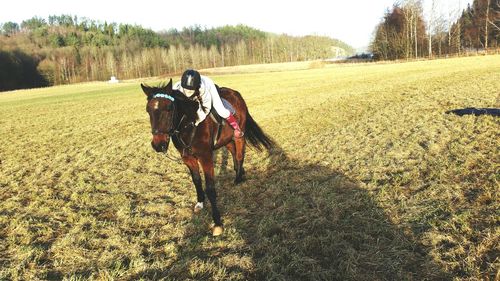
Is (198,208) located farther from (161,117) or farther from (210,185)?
(161,117)

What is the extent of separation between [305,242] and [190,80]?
323 cm

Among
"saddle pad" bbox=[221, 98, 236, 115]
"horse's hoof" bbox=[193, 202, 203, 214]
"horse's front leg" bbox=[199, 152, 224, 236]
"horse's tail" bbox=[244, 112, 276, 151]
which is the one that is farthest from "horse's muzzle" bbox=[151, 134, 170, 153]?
"horse's tail" bbox=[244, 112, 276, 151]

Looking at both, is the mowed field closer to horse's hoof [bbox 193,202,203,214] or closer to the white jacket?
horse's hoof [bbox 193,202,203,214]

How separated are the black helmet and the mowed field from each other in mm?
2379

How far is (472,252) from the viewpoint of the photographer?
388 cm

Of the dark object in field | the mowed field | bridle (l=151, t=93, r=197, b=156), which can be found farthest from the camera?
the dark object in field

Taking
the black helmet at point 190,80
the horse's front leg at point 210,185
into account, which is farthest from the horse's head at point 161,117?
the horse's front leg at point 210,185

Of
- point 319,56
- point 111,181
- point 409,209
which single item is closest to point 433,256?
point 409,209

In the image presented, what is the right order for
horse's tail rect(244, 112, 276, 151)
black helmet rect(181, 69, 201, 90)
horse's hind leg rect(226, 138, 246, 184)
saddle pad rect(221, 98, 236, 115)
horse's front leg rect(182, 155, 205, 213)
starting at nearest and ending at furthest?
1. black helmet rect(181, 69, 201, 90)
2. horse's front leg rect(182, 155, 205, 213)
3. saddle pad rect(221, 98, 236, 115)
4. horse's hind leg rect(226, 138, 246, 184)
5. horse's tail rect(244, 112, 276, 151)

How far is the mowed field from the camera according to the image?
4.13m

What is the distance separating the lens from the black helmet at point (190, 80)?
18.0ft

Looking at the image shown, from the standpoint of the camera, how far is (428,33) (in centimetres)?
6769

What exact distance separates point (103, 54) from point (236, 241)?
125459 millimetres

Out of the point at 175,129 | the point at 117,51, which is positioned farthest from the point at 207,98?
the point at 117,51
